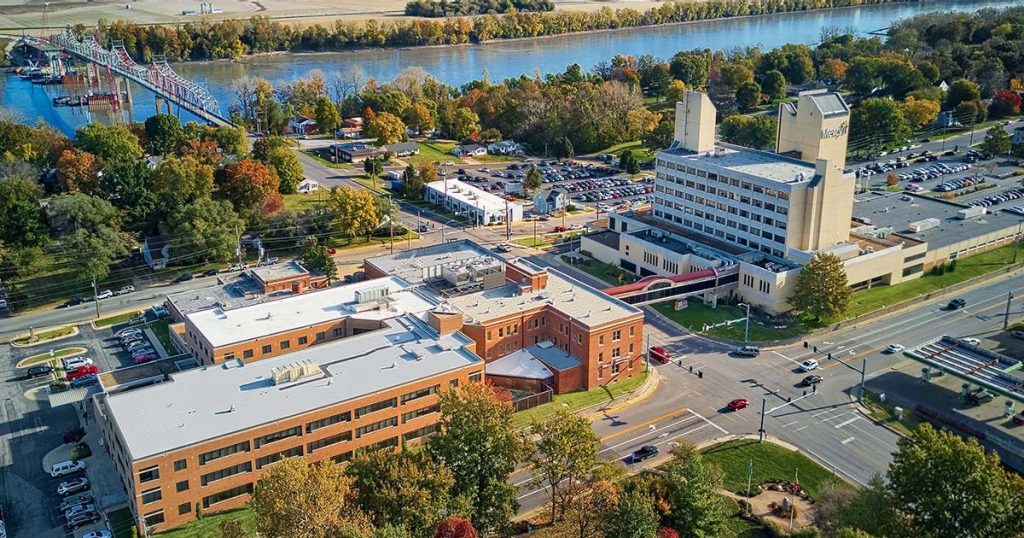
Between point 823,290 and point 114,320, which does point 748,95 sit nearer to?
point 823,290

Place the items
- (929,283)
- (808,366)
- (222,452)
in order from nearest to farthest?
(222,452), (808,366), (929,283)

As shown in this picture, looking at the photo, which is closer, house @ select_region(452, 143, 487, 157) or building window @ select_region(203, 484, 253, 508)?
building window @ select_region(203, 484, 253, 508)

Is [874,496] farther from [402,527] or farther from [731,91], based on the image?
[731,91]

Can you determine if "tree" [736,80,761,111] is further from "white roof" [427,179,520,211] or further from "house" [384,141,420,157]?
"white roof" [427,179,520,211]

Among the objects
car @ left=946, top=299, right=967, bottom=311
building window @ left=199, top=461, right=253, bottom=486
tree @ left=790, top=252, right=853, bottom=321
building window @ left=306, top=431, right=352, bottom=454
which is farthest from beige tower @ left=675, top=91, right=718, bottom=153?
building window @ left=199, top=461, right=253, bottom=486

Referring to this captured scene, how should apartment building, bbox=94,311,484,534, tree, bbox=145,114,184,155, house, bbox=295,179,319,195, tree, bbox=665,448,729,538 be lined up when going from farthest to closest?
tree, bbox=145,114,184,155, house, bbox=295,179,319,195, apartment building, bbox=94,311,484,534, tree, bbox=665,448,729,538

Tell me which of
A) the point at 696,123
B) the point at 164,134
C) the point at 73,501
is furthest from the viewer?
the point at 164,134

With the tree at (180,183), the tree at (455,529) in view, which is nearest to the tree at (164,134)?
the tree at (180,183)

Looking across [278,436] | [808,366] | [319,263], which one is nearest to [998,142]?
[808,366]
